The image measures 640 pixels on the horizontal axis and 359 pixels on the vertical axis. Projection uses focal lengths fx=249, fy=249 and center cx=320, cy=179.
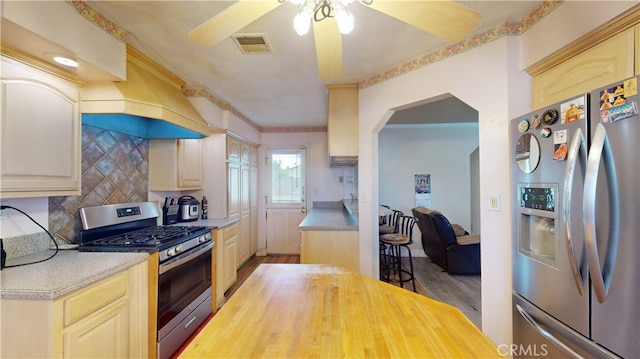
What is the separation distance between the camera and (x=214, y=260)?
254cm

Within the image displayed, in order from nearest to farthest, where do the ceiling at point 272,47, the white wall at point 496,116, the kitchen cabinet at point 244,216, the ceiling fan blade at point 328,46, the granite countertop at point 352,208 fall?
the ceiling fan blade at point 328,46 → the ceiling at point 272,47 → the white wall at point 496,116 → the granite countertop at point 352,208 → the kitchen cabinet at point 244,216

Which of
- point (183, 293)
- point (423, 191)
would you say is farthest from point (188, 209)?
point (423, 191)

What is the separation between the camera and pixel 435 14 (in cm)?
97

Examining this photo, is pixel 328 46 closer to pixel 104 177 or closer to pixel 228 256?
pixel 104 177

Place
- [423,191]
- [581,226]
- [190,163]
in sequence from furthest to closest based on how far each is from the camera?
[423,191] < [190,163] < [581,226]

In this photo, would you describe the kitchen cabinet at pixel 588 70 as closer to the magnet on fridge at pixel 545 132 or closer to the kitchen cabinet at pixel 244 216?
the magnet on fridge at pixel 545 132

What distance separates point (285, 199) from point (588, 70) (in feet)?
13.5

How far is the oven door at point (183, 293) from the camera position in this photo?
1.78 m

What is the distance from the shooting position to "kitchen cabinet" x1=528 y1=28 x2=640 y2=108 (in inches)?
44.1

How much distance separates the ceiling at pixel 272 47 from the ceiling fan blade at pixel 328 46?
1.34ft

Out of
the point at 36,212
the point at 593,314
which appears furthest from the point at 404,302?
the point at 36,212

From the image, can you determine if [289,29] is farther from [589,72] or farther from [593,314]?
[593,314]

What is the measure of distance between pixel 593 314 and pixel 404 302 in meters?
0.85

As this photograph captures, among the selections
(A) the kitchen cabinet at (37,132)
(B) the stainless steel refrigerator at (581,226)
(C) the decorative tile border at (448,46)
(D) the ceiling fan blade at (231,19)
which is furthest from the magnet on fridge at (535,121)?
(A) the kitchen cabinet at (37,132)
